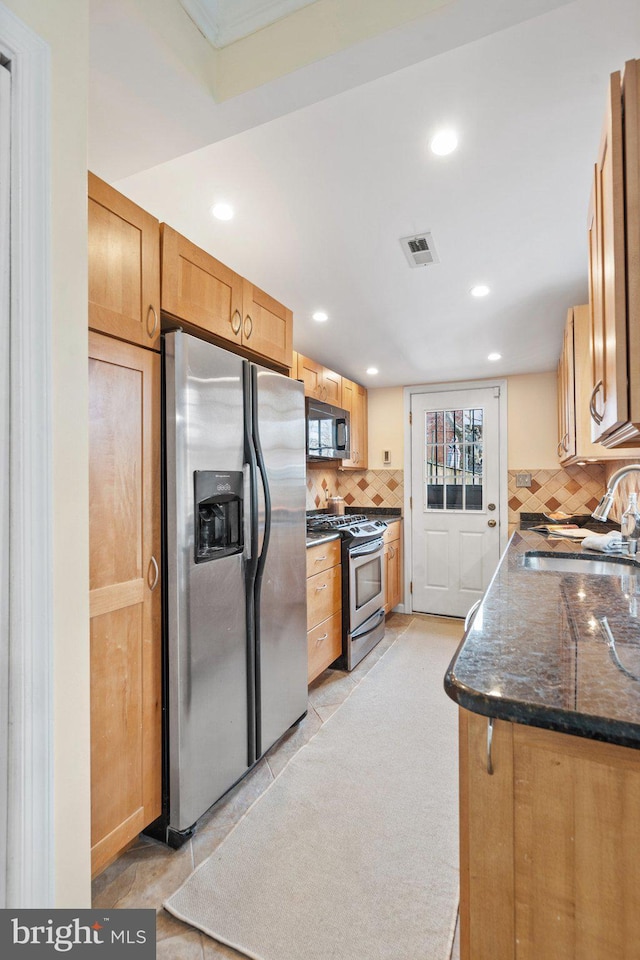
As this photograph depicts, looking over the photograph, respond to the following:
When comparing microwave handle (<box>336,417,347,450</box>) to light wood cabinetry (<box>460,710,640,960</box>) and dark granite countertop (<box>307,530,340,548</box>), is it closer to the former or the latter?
dark granite countertop (<box>307,530,340,548</box>)

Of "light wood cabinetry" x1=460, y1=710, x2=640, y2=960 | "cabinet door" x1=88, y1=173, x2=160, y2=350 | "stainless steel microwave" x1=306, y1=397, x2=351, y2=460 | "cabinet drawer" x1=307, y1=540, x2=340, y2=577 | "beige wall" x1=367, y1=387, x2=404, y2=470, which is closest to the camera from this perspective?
"light wood cabinetry" x1=460, y1=710, x2=640, y2=960

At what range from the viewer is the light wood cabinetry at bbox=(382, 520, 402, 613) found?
13.6 ft

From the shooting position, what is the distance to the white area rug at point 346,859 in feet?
4.29

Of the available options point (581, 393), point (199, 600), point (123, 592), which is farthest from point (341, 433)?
point (123, 592)

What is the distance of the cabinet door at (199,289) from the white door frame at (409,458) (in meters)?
3.01

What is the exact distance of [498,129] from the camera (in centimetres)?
140

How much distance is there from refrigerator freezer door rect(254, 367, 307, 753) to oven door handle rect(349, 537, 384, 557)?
89 cm

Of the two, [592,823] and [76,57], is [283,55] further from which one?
[592,823]

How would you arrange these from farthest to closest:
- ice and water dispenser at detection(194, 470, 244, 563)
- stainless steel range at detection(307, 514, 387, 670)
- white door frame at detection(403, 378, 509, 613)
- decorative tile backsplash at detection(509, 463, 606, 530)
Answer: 1. white door frame at detection(403, 378, 509, 613)
2. decorative tile backsplash at detection(509, 463, 606, 530)
3. stainless steel range at detection(307, 514, 387, 670)
4. ice and water dispenser at detection(194, 470, 244, 563)

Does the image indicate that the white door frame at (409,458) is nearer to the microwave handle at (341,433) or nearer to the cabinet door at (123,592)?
the microwave handle at (341,433)

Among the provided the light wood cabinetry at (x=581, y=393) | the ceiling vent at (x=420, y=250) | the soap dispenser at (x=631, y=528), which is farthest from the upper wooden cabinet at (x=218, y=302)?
the soap dispenser at (x=631, y=528)

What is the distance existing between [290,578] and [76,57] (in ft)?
6.29

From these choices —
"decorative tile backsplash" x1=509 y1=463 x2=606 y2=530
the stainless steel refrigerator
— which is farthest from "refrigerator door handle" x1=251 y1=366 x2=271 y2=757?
"decorative tile backsplash" x1=509 y1=463 x2=606 y2=530

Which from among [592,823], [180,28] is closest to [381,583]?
[592,823]
